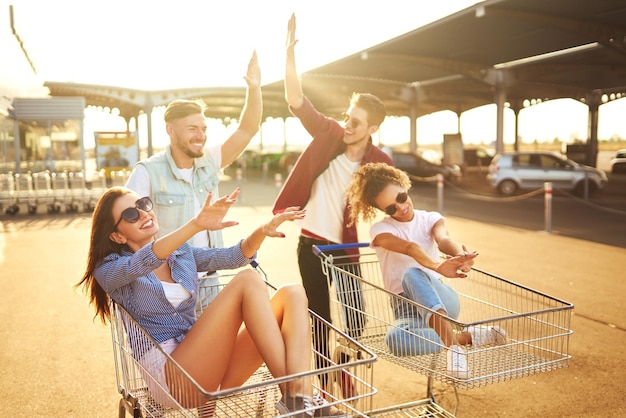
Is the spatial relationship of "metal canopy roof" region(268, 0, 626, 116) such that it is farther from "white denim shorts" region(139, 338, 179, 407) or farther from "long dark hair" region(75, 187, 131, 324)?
"white denim shorts" region(139, 338, 179, 407)

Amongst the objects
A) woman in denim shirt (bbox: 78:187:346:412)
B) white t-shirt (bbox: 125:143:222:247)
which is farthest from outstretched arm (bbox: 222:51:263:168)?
woman in denim shirt (bbox: 78:187:346:412)

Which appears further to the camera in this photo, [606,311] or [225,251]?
[606,311]

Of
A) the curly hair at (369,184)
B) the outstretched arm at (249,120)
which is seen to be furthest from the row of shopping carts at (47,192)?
the curly hair at (369,184)

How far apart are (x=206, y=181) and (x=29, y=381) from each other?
A: 2.23 m

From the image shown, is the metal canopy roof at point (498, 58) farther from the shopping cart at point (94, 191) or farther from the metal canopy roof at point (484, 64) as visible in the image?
the shopping cart at point (94, 191)

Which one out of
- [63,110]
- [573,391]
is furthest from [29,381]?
[63,110]

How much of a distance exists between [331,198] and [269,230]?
1.12m

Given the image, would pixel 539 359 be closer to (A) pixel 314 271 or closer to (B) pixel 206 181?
(A) pixel 314 271

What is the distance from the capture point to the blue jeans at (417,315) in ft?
10.1

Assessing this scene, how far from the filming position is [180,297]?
3.01 m

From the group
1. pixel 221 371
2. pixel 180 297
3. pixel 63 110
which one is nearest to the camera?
pixel 221 371

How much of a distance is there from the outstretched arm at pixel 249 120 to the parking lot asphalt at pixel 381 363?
140cm

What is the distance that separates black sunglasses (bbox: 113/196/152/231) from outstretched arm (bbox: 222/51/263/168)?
1.13m

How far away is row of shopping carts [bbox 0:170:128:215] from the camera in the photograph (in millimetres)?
15625
